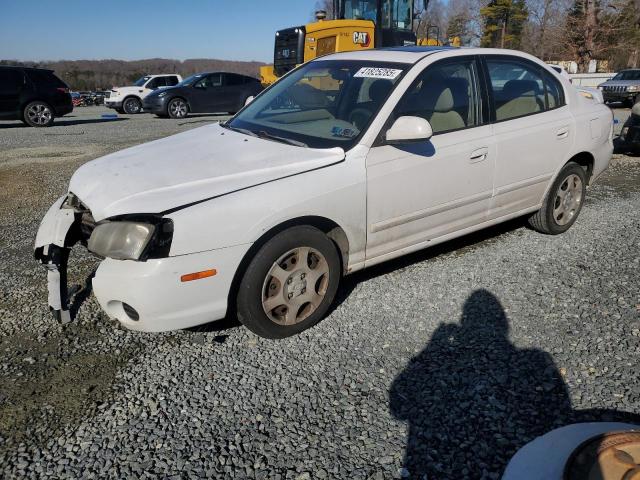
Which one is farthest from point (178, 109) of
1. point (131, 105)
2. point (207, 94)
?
point (131, 105)

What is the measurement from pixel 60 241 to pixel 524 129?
351 cm

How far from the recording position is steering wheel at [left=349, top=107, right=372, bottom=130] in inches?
134

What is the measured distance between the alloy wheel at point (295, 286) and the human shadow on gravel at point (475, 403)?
0.74 meters

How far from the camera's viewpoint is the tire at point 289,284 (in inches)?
114

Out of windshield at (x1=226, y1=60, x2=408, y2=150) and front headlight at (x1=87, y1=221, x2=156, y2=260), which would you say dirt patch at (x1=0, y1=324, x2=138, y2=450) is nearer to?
front headlight at (x1=87, y1=221, x2=156, y2=260)

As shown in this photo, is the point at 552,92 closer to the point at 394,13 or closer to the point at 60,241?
the point at 60,241

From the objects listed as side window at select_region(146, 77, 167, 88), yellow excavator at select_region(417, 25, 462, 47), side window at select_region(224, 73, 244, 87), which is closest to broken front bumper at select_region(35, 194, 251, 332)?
yellow excavator at select_region(417, 25, 462, 47)

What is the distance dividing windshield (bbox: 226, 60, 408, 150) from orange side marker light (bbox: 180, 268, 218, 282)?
1.12 meters

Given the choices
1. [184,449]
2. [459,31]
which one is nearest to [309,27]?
[184,449]

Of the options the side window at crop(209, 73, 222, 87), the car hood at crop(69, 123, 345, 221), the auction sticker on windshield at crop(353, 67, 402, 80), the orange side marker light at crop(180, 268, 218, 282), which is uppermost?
the side window at crop(209, 73, 222, 87)

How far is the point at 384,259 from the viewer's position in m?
3.60

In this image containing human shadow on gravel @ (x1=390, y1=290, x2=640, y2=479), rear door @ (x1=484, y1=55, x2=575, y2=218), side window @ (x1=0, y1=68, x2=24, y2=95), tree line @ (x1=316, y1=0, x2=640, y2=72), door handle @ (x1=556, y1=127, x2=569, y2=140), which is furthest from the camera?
tree line @ (x1=316, y1=0, x2=640, y2=72)

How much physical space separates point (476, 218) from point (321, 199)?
5.28ft

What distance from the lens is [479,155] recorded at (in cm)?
383
